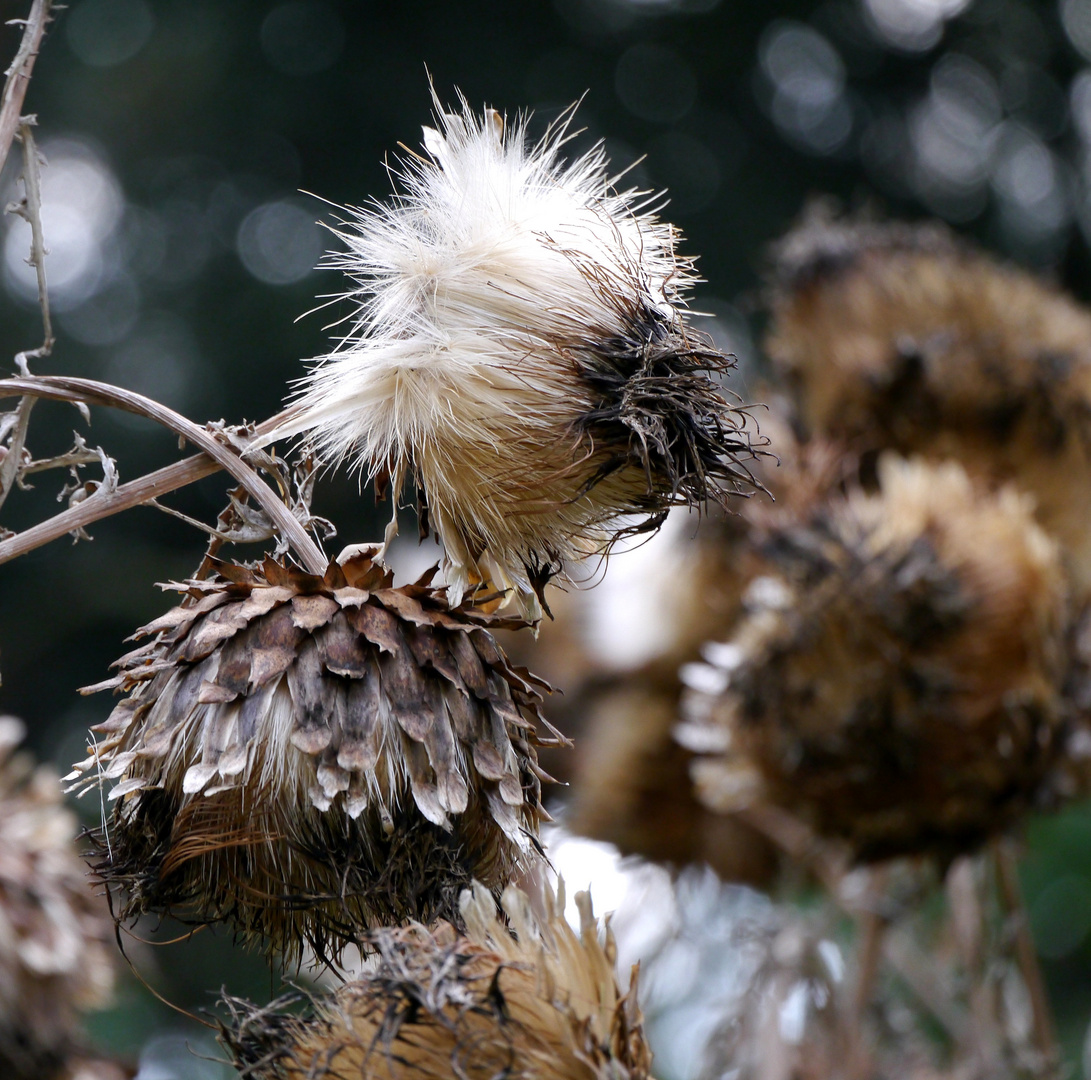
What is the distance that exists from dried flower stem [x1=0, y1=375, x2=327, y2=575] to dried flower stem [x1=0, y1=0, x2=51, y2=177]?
165mm

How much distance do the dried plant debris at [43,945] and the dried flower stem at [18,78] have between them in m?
0.81

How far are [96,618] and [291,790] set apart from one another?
11.4ft

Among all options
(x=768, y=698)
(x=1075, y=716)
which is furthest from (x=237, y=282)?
(x=1075, y=716)

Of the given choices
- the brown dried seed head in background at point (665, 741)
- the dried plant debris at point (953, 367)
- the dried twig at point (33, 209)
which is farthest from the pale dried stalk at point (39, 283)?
the dried plant debris at point (953, 367)

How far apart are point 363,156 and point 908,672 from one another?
10.2 ft

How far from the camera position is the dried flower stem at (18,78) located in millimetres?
849

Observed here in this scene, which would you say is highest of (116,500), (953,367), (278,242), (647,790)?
(278,242)

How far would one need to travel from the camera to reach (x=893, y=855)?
2.11 meters

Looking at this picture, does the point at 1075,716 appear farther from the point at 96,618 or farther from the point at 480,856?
the point at 96,618

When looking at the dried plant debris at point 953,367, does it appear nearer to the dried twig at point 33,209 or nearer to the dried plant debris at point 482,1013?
the dried plant debris at point 482,1013

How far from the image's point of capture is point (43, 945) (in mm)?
1500

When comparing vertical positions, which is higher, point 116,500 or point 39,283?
point 39,283

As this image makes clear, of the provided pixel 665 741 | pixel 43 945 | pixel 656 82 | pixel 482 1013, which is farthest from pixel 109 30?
pixel 482 1013

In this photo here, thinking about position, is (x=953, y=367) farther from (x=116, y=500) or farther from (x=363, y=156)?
(x=363, y=156)
